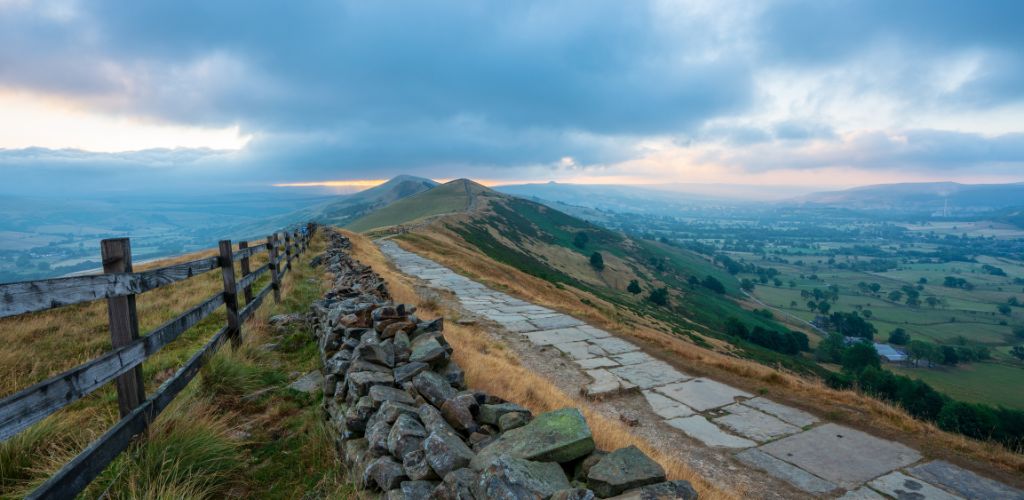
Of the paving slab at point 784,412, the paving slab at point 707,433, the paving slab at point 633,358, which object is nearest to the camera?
the paving slab at point 707,433

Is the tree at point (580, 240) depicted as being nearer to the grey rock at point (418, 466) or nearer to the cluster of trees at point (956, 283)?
the grey rock at point (418, 466)

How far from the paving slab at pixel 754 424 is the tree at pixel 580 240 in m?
102

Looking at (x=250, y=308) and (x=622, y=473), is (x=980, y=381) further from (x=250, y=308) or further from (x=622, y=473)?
(x=250, y=308)

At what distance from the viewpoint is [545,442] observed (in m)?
3.45


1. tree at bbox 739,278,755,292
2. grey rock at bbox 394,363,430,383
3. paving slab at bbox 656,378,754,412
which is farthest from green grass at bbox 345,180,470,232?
grey rock at bbox 394,363,430,383

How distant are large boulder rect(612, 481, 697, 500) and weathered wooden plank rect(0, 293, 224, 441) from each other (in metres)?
3.30

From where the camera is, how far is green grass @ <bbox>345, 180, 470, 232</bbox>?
105438 mm

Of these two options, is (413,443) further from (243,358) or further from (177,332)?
(243,358)

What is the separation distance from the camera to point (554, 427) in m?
3.65

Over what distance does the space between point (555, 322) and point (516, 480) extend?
10861 millimetres

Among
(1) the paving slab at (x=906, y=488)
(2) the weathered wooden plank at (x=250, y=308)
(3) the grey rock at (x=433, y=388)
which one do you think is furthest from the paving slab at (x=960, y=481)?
(2) the weathered wooden plank at (x=250, y=308)

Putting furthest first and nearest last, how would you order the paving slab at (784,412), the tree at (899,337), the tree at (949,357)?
the tree at (899,337), the tree at (949,357), the paving slab at (784,412)

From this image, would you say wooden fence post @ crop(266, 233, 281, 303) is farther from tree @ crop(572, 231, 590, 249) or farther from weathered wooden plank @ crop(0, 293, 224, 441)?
tree @ crop(572, 231, 590, 249)

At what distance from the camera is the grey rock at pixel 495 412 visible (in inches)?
162
